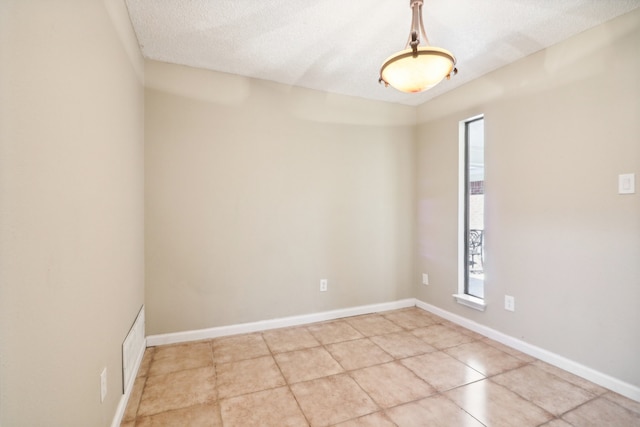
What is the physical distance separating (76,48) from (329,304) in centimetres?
291

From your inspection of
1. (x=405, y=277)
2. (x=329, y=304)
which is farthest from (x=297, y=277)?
(x=405, y=277)

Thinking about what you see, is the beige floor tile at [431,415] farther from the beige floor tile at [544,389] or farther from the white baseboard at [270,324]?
the white baseboard at [270,324]

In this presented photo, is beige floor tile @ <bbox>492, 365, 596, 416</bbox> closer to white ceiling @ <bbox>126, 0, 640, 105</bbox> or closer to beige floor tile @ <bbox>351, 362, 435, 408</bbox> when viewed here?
beige floor tile @ <bbox>351, 362, 435, 408</bbox>

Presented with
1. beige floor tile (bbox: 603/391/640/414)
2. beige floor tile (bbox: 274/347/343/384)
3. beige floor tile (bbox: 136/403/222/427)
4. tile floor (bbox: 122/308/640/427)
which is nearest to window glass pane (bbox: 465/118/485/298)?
tile floor (bbox: 122/308/640/427)

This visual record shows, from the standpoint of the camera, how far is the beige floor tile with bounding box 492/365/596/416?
Answer: 6.01ft

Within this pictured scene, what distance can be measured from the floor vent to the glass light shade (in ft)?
7.67

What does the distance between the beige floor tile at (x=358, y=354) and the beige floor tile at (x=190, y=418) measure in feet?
3.26

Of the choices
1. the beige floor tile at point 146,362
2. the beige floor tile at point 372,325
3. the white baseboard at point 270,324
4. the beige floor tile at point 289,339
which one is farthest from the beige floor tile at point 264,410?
the beige floor tile at point 372,325

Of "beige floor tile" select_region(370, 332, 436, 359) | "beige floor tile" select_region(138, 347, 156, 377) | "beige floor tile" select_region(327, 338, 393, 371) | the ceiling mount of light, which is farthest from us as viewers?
"beige floor tile" select_region(370, 332, 436, 359)

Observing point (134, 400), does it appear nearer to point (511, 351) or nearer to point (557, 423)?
point (557, 423)

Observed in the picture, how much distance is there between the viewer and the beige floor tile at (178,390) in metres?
1.83

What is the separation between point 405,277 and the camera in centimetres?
368

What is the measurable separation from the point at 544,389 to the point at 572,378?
33 centimetres

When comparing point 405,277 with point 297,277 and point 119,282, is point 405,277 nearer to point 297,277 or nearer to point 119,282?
point 297,277
